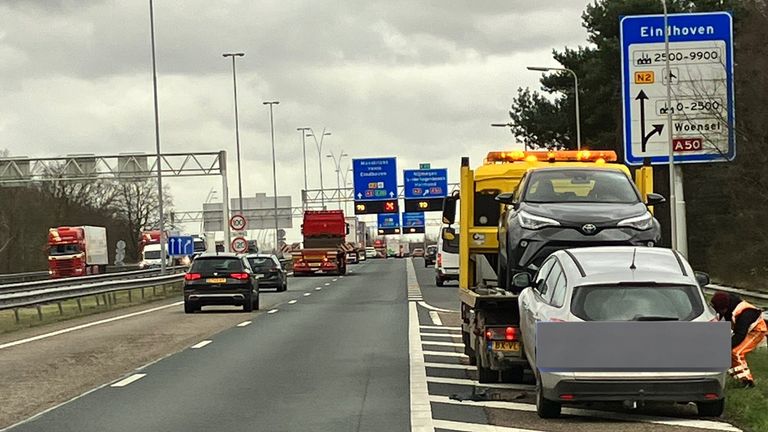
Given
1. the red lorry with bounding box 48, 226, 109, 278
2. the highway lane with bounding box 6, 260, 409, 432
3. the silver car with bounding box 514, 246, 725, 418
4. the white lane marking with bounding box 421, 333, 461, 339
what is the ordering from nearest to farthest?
the silver car with bounding box 514, 246, 725, 418 < the highway lane with bounding box 6, 260, 409, 432 < the white lane marking with bounding box 421, 333, 461, 339 < the red lorry with bounding box 48, 226, 109, 278

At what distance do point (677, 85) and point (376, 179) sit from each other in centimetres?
6417

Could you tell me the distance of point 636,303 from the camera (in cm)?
1041

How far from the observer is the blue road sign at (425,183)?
8706 cm

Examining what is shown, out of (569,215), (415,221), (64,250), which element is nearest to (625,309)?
(569,215)

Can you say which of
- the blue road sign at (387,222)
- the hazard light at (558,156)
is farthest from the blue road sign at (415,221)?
the hazard light at (558,156)

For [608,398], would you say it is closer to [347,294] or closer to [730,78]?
[730,78]

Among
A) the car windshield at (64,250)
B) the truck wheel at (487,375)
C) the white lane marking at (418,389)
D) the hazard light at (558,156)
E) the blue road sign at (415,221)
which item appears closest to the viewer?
the white lane marking at (418,389)

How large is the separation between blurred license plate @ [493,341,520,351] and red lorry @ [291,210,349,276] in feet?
169

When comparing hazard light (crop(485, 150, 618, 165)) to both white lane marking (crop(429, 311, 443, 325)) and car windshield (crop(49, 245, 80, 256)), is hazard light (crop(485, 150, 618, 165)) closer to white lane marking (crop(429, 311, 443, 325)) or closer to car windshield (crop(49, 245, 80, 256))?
white lane marking (crop(429, 311, 443, 325))

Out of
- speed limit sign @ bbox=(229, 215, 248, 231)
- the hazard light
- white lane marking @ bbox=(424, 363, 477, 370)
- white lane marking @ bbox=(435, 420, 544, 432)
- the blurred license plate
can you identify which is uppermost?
the hazard light

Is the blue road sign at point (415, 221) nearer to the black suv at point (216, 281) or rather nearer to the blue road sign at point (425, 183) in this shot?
the blue road sign at point (425, 183)

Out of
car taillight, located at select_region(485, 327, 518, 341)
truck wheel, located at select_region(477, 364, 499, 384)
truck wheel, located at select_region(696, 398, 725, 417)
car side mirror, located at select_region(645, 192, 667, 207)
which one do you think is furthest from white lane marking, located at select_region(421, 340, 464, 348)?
truck wheel, located at select_region(696, 398, 725, 417)

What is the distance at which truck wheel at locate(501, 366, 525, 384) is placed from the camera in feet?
44.7

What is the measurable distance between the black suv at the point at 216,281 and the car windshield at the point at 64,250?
41.8 metres
